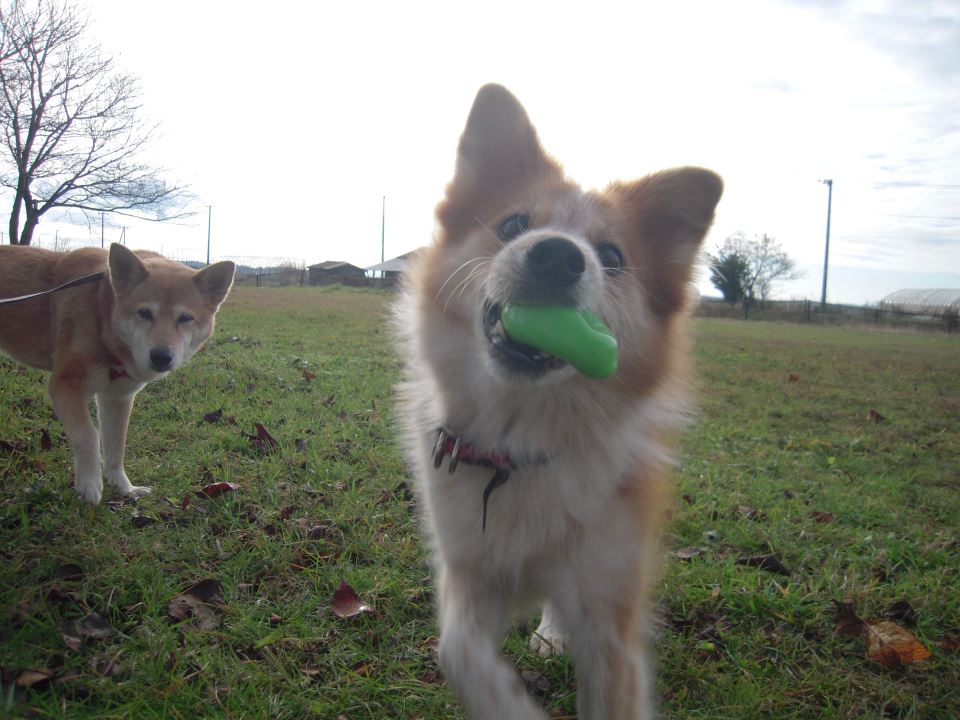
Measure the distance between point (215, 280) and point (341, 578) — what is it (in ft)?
8.78

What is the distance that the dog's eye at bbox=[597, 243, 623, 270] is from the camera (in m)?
2.42

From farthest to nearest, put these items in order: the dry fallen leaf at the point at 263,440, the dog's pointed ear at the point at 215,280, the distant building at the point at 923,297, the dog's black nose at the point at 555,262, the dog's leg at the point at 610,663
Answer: the distant building at the point at 923,297, the dog's pointed ear at the point at 215,280, the dry fallen leaf at the point at 263,440, the dog's black nose at the point at 555,262, the dog's leg at the point at 610,663

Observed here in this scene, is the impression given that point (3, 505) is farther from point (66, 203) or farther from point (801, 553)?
point (66, 203)

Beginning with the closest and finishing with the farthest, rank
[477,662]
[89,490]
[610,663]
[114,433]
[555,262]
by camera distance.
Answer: [477,662] → [610,663] → [555,262] → [89,490] → [114,433]

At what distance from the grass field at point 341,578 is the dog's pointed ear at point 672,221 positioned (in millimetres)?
1350

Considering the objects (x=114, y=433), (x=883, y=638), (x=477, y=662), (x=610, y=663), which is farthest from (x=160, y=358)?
(x=883, y=638)

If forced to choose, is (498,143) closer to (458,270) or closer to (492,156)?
(492,156)

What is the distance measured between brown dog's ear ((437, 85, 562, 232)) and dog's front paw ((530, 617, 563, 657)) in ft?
5.43

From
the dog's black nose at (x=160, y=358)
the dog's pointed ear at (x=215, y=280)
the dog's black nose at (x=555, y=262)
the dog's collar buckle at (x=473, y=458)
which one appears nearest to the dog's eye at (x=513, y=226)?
the dog's black nose at (x=555, y=262)

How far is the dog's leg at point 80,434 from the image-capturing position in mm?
3238

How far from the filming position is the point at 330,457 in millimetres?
4094

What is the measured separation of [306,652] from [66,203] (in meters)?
16.4

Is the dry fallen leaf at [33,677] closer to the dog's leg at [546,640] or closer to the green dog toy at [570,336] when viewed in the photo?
the dog's leg at [546,640]

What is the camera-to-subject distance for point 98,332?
370cm
